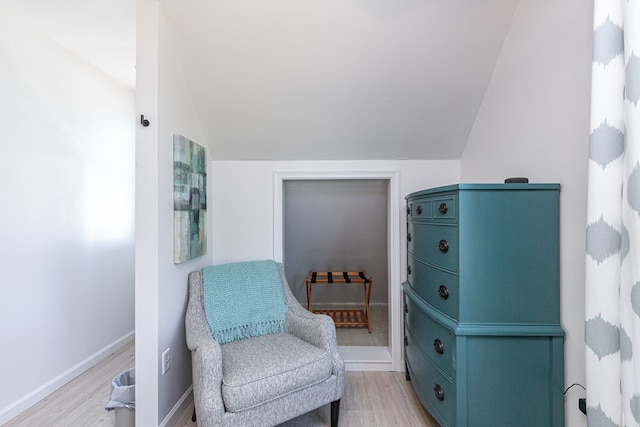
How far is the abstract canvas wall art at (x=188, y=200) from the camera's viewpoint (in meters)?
1.63

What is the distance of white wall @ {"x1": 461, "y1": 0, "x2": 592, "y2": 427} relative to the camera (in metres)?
1.17

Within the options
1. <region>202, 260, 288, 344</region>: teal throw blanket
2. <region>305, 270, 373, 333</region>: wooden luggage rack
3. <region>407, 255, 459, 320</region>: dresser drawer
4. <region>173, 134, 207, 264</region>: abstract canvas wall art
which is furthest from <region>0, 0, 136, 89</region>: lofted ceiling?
<region>305, 270, 373, 333</region>: wooden luggage rack

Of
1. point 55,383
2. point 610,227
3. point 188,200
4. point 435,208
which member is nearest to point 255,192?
point 188,200

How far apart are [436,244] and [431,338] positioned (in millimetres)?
528

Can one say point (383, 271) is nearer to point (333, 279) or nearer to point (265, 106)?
point (333, 279)

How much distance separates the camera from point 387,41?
1.62 metres

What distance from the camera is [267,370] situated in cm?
139

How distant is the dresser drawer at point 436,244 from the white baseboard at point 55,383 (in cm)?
264

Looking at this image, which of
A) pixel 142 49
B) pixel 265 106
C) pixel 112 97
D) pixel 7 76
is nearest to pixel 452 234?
pixel 265 106

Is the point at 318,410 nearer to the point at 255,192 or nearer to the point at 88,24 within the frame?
the point at 255,192

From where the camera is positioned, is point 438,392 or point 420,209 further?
point 420,209

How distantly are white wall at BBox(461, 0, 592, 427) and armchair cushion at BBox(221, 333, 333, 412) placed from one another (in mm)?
1168

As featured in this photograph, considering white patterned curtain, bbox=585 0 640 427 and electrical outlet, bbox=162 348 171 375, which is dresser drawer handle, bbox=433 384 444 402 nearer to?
white patterned curtain, bbox=585 0 640 427

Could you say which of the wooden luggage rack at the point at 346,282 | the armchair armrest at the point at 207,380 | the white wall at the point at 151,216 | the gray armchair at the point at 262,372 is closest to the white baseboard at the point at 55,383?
the white wall at the point at 151,216
